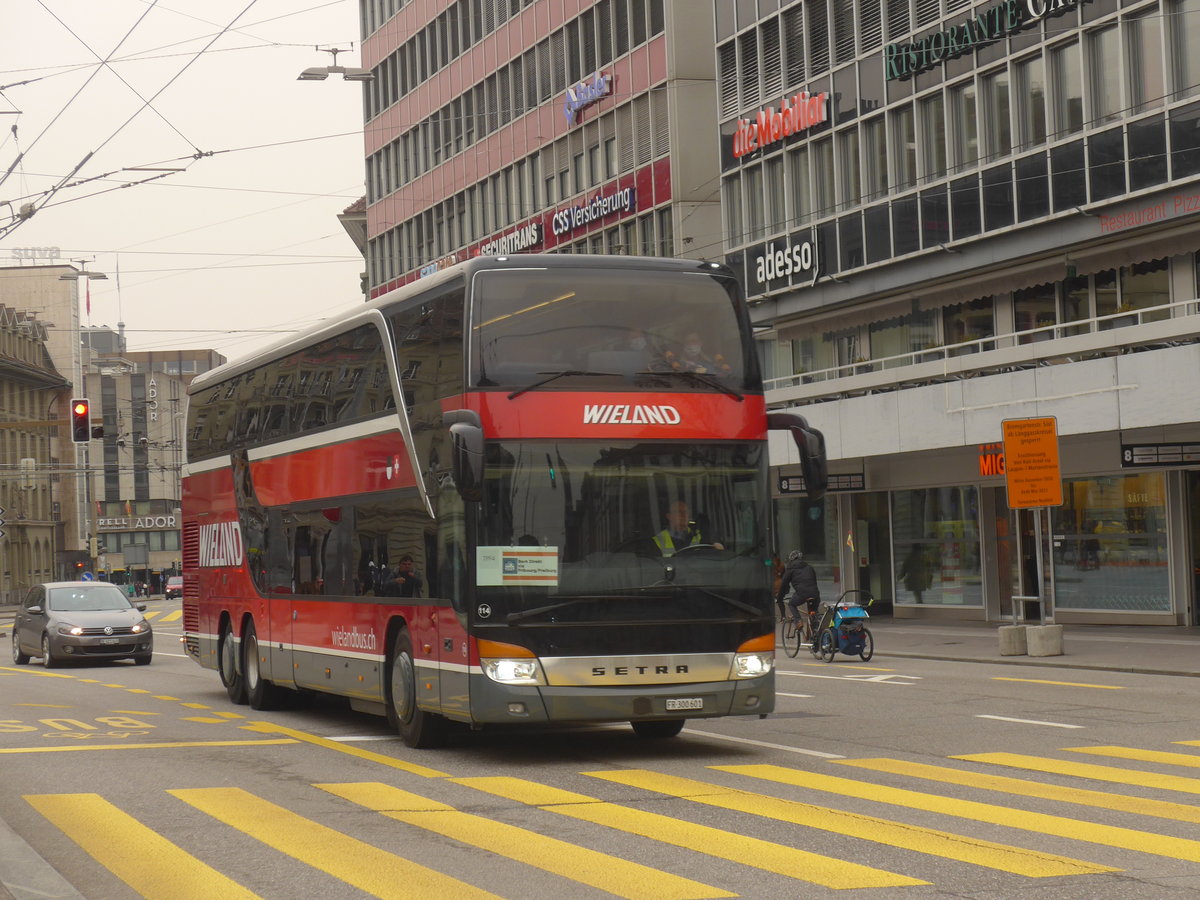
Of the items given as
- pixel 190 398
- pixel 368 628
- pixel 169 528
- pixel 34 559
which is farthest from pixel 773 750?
pixel 169 528

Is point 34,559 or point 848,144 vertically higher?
point 848,144

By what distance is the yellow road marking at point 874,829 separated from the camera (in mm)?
8672

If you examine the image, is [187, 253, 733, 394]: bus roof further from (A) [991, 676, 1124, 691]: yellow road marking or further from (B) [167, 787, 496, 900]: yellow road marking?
(A) [991, 676, 1124, 691]: yellow road marking

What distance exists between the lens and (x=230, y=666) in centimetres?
2139

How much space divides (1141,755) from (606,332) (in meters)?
5.31

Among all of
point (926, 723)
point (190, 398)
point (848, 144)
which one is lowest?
point (926, 723)

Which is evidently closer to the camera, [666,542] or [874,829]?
[874,829]

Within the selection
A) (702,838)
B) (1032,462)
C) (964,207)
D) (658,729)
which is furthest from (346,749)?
(964,207)

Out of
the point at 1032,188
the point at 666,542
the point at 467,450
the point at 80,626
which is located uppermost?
the point at 1032,188

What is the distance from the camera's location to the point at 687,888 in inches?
323

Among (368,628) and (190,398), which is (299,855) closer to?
(368,628)

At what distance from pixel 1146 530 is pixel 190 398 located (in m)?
17.5

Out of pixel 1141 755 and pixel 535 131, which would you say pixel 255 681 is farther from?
pixel 535 131

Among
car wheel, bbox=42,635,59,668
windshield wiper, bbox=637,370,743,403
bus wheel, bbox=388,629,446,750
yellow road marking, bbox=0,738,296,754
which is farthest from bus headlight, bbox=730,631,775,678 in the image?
car wheel, bbox=42,635,59,668
